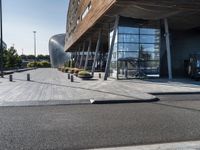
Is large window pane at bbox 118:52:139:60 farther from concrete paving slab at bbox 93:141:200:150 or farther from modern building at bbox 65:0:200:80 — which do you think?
concrete paving slab at bbox 93:141:200:150

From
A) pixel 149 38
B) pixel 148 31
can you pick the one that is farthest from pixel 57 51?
pixel 149 38

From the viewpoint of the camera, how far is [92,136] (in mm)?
6945

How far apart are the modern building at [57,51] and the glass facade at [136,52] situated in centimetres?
7670

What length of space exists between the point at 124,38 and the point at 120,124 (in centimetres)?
2162

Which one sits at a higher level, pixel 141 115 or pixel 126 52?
pixel 126 52

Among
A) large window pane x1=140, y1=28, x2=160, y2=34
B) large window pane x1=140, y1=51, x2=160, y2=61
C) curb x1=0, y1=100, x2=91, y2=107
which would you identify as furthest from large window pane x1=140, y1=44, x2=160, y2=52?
curb x1=0, y1=100, x2=91, y2=107

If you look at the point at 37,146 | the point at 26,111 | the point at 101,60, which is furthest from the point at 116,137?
the point at 101,60

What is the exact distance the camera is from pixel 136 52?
97.1 feet

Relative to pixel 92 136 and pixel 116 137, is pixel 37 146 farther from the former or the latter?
pixel 116 137

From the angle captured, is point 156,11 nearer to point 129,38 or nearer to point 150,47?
point 129,38

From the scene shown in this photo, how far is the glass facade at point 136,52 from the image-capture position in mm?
28969

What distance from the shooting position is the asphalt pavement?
644cm

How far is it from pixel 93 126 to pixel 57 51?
4008 inches

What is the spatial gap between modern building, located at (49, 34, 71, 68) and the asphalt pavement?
95501 mm
